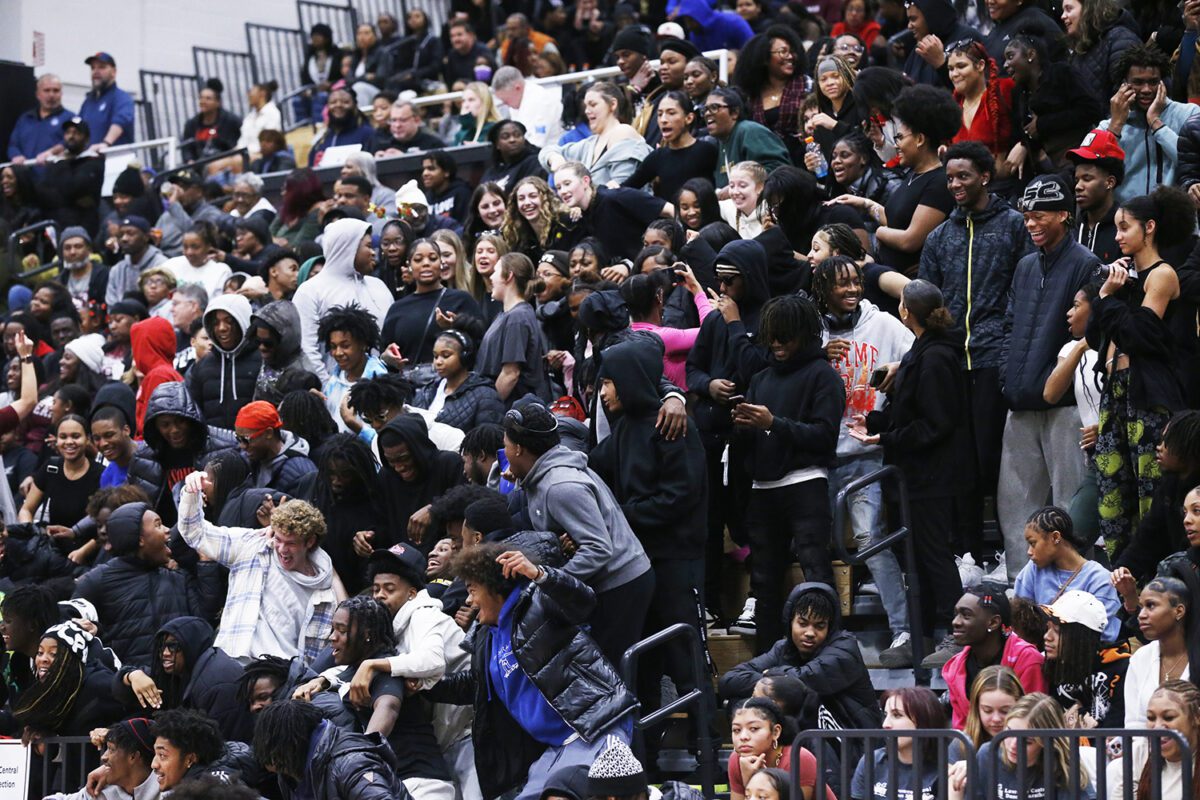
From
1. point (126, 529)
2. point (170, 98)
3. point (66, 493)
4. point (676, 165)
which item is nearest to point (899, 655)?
point (126, 529)

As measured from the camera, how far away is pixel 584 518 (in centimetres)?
888

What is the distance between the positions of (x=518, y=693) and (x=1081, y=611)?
237 centimetres

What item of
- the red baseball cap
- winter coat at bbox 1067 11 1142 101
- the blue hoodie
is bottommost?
the red baseball cap

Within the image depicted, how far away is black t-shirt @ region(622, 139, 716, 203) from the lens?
1317 cm

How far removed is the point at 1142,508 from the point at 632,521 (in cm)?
234

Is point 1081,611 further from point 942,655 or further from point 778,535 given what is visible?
point 778,535

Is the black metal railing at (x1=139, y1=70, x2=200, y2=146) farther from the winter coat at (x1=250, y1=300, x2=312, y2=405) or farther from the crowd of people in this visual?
the winter coat at (x1=250, y1=300, x2=312, y2=405)

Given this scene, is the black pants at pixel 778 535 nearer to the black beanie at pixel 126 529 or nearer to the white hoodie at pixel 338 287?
the black beanie at pixel 126 529

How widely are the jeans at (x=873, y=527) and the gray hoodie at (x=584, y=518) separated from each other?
3.60 feet

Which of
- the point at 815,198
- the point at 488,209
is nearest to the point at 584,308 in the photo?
the point at 815,198

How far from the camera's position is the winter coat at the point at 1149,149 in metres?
11.3

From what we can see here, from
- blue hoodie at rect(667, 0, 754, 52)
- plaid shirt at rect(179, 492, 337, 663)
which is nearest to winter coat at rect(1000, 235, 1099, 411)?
plaid shirt at rect(179, 492, 337, 663)

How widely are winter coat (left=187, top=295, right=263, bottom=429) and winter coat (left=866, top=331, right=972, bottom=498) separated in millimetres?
4616

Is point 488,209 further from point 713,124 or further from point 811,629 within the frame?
point 811,629
